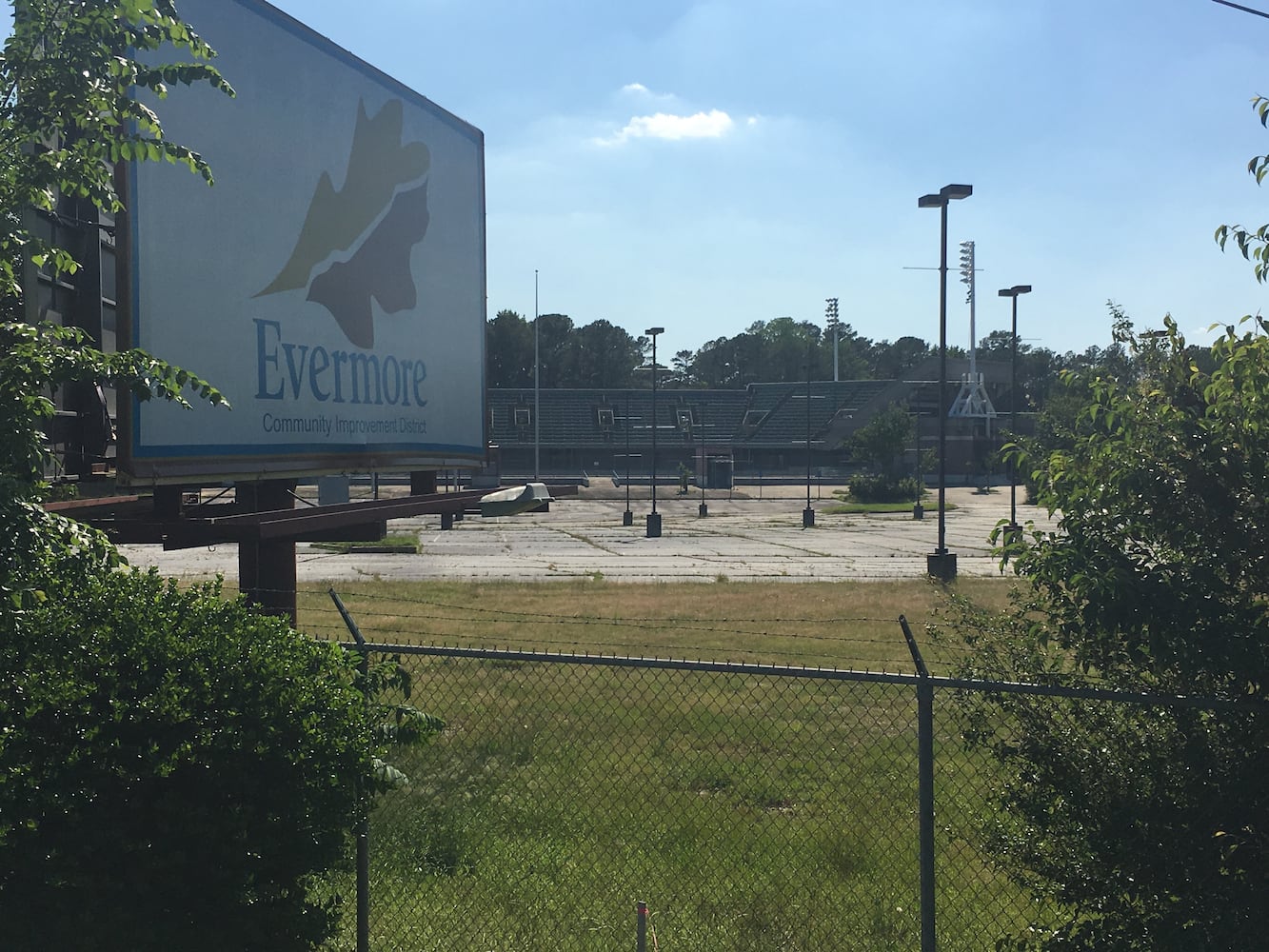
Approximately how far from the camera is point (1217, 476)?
4.49 m

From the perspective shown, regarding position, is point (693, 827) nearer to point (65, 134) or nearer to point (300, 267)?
point (300, 267)

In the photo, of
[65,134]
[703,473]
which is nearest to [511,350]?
[703,473]

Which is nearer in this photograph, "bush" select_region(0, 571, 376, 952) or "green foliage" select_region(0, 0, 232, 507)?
"bush" select_region(0, 571, 376, 952)

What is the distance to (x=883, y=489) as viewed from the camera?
222ft

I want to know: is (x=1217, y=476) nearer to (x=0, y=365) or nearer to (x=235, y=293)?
(x=0, y=365)

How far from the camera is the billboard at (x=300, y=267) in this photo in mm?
6781

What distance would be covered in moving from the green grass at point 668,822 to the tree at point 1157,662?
617 millimetres

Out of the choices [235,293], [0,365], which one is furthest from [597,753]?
[0,365]

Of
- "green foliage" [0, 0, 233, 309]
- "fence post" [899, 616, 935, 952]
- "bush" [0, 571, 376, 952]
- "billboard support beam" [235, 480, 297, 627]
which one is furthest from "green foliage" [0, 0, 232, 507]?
"billboard support beam" [235, 480, 297, 627]

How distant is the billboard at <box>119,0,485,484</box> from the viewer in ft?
22.2

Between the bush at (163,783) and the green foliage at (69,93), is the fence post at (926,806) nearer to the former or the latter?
the bush at (163,783)

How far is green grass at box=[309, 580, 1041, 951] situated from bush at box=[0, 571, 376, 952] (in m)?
1.65

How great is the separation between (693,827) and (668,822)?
188 mm

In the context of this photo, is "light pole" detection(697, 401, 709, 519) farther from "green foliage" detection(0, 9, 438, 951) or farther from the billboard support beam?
"green foliage" detection(0, 9, 438, 951)
